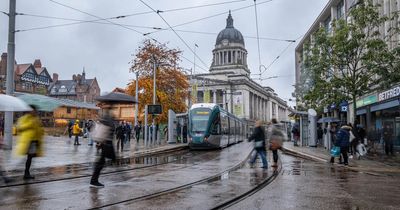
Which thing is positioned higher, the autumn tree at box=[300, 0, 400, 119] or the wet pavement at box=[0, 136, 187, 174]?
the autumn tree at box=[300, 0, 400, 119]

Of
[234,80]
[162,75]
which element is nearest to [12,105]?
[162,75]

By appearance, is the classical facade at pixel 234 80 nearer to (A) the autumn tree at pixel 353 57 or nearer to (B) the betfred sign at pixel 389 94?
(B) the betfred sign at pixel 389 94

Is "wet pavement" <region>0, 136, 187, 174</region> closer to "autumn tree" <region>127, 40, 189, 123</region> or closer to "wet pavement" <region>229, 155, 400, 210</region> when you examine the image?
"wet pavement" <region>229, 155, 400, 210</region>

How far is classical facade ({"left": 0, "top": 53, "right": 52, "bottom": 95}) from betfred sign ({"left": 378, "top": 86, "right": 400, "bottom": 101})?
70587 mm

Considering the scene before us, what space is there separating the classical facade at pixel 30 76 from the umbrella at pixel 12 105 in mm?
75620

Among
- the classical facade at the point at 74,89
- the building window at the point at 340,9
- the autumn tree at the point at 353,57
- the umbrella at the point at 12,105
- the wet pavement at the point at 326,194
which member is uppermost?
the building window at the point at 340,9

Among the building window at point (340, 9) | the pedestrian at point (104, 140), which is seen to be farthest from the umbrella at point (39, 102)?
the building window at point (340, 9)

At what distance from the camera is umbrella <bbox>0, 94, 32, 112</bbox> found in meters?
10.2

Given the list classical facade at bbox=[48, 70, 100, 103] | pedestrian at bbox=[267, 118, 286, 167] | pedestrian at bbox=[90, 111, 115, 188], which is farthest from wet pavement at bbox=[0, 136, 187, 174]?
classical facade at bbox=[48, 70, 100, 103]

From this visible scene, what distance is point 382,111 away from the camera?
3075 centimetres

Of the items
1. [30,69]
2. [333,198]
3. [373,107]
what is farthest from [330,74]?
[30,69]

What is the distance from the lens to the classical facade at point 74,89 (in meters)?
107

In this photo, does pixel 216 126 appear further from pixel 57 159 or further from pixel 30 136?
pixel 30 136

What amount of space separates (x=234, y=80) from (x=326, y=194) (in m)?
99.0
